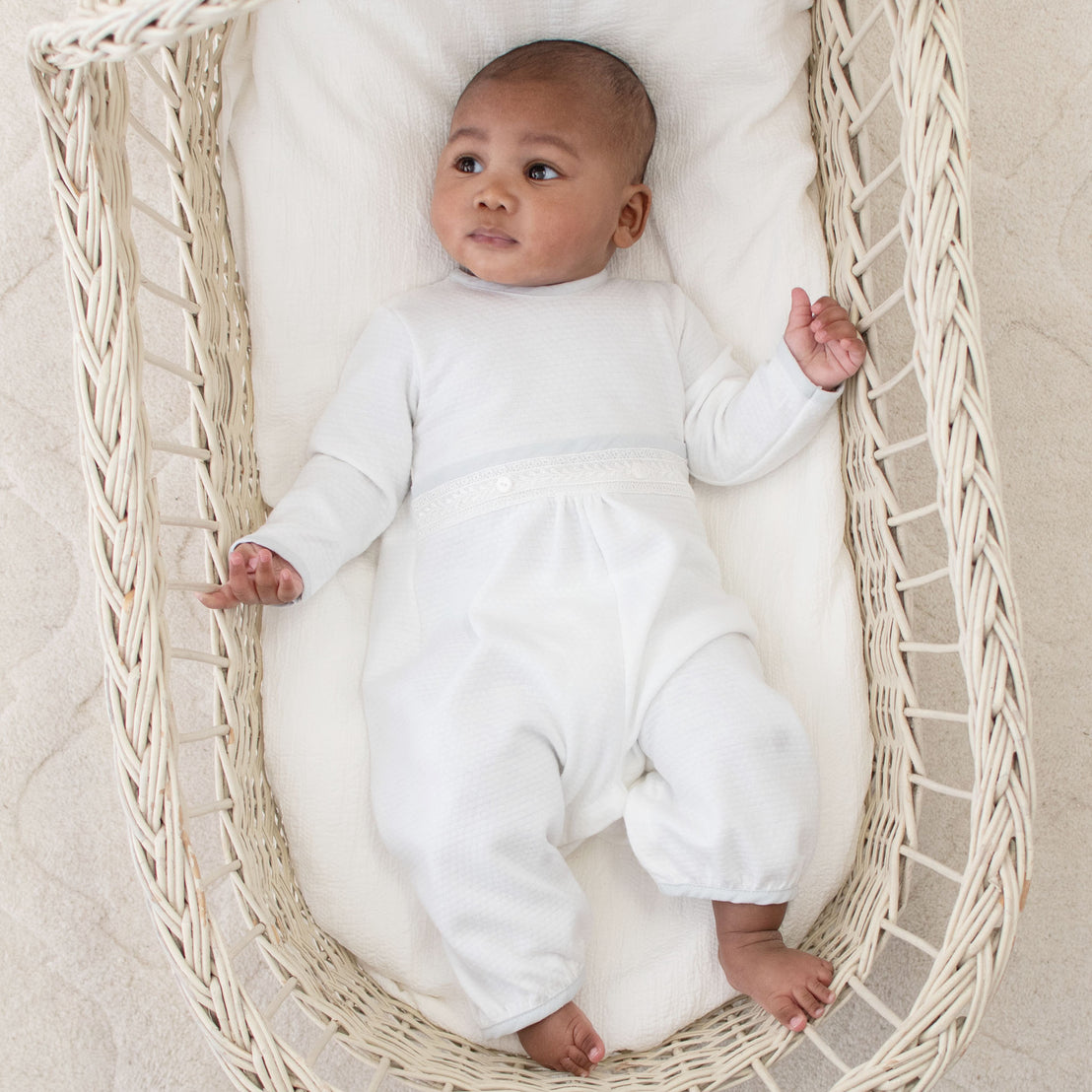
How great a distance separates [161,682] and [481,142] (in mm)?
601

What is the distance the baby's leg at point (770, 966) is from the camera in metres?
0.90

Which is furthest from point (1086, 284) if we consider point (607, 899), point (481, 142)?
point (607, 899)

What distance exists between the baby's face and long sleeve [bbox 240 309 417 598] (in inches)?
4.8

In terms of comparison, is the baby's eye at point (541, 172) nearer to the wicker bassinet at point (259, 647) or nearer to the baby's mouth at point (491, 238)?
the baby's mouth at point (491, 238)

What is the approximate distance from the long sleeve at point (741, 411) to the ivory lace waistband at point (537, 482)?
0.07 meters

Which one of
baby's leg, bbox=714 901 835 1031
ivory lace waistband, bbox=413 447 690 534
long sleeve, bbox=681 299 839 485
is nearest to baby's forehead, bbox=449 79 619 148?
long sleeve, bbox=681 299 839 485

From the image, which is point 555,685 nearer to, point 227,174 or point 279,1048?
point 279,1048

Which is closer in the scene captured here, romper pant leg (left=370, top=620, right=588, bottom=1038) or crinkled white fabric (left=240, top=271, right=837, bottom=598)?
romper pant leg (left=370, top=620, right=588, bottom=1038)

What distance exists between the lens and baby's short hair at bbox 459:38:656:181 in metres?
1.07

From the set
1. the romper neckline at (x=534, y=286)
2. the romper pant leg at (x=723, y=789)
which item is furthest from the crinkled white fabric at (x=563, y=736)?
the romper neckline at (x=534, y=286)

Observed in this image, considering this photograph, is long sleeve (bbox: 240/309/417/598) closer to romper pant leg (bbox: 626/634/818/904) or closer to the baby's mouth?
the baby's mouth

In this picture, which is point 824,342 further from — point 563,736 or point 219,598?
point 219,598

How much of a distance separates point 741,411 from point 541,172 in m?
0.31

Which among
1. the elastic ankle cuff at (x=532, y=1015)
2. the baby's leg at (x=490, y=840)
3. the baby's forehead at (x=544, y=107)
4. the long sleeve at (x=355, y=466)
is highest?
the baby's forehead at (x=544, y=107)
